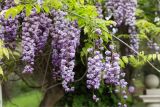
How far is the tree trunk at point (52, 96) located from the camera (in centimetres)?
343

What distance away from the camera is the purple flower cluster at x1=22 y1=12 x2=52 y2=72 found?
2.45m

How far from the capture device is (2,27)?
2506 mm

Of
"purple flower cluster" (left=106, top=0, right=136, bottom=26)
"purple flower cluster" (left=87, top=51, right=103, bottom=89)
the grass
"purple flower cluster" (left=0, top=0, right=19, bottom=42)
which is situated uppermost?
"purple flower cluster" (left=0, top=0, right=19, bottom=42)

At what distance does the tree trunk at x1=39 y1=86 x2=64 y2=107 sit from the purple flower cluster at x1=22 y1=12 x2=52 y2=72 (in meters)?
0.89

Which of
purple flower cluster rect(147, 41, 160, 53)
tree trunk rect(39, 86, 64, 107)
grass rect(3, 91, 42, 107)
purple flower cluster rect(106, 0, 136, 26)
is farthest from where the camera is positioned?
grass rect(3, 91, 42, 107)

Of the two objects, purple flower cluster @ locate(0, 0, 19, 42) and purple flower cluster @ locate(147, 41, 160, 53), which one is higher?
purple flower cluster @ locate(0, 0, 19, 42)

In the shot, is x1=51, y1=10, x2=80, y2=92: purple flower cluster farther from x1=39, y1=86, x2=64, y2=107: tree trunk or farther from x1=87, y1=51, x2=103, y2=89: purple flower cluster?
x1=39, y1=86, x2=64, y2=107: tree trunk

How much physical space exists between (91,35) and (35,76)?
0.94 meters

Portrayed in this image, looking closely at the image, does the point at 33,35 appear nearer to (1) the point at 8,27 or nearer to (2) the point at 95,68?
(1) the point at 8,27

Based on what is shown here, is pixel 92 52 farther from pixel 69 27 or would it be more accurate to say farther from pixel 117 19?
pixel 117 19

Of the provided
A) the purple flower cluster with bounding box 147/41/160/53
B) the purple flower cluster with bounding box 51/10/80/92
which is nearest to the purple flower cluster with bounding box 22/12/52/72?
the purple flower cluster with bounding box 51/10/80/92

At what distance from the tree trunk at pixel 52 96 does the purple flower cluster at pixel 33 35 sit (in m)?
0.89

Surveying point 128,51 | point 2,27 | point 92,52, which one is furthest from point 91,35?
point 128,51

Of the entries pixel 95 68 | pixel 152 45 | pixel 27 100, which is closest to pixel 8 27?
pixel 95 68
